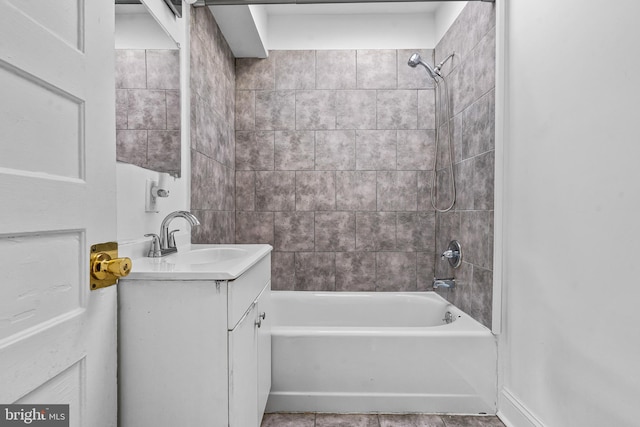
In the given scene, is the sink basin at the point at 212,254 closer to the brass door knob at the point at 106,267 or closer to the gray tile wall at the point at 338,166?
the brass door knob at the point at 106,267

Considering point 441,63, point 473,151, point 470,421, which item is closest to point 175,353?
point 470,421

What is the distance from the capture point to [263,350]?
1764 millimetres

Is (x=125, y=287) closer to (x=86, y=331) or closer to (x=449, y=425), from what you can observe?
(x=86, y=331)

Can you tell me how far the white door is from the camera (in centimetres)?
71

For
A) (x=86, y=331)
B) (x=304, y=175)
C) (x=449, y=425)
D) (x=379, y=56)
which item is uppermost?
(x=379, y=56)

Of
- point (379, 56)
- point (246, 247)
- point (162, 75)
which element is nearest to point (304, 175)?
point (379, 56)

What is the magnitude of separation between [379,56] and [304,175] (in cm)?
109

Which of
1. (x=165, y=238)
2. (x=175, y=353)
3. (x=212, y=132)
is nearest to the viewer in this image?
(x=175, y=353)

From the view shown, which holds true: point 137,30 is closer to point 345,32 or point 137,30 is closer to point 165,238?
point 165,238

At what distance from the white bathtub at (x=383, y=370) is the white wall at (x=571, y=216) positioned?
16 cm

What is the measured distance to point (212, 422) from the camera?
116 cm

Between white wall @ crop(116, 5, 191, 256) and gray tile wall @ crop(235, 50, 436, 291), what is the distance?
1.07m

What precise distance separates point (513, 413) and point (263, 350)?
4.08ft

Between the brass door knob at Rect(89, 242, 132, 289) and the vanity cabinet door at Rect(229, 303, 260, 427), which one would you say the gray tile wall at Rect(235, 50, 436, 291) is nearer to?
the vanity cabinet door at Rect(229, 303, 260, 427)
